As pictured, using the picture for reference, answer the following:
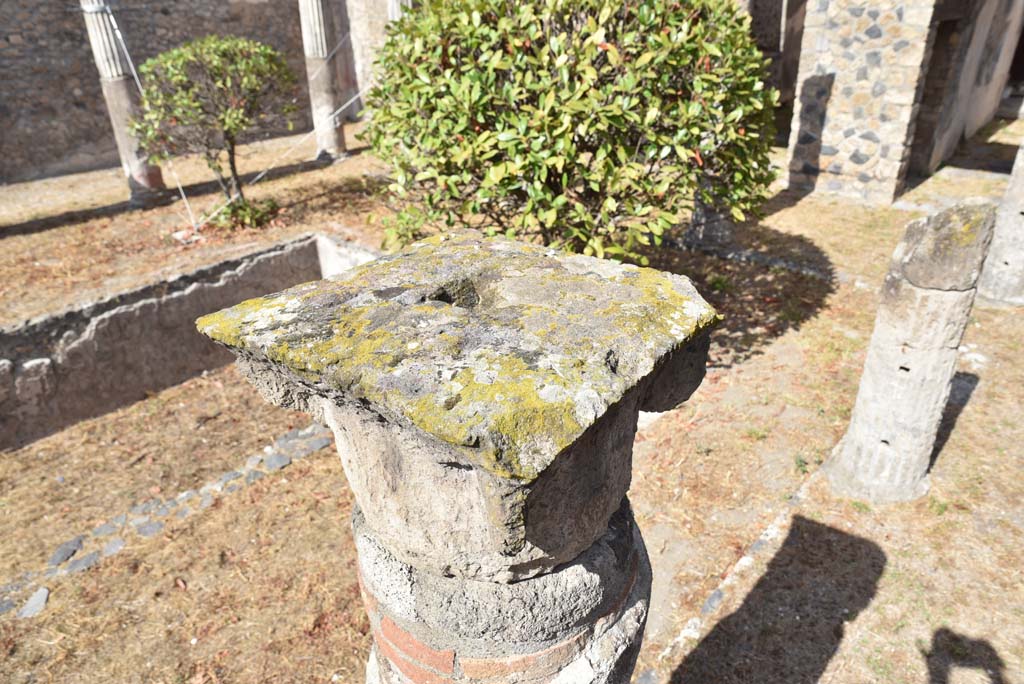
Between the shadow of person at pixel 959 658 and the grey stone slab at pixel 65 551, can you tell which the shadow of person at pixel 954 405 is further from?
the grey stone slab at pixel 65 551

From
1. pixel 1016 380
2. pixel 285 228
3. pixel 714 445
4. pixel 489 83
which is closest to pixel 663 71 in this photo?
pixel 489 83

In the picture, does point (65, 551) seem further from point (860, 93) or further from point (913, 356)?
point (860, 93)

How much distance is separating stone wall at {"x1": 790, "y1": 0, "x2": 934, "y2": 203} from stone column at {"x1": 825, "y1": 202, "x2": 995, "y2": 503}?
6598 millimetres

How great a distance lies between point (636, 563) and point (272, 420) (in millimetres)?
5354

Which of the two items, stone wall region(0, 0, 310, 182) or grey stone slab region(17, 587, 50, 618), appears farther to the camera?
stone wall region(0, 0, 310, 182)

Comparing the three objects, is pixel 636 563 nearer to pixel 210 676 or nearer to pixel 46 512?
pixel 210 676

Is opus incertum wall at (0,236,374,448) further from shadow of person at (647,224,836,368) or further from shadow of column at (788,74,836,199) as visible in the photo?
shadow of column at (788,74,836,199)

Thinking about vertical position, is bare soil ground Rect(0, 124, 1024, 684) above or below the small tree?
below

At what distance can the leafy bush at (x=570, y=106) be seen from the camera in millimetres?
4117

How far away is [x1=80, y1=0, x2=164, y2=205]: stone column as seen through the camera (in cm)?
1016

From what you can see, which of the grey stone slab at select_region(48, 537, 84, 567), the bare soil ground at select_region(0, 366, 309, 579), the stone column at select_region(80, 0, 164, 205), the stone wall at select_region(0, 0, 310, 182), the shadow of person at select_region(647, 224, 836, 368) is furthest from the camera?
the stone wall at select_region(0, 0, 310, 182)

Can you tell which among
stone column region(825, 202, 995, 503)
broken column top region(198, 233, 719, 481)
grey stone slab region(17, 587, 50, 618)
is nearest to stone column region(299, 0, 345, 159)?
grey stone slab region(17, 587, 50, 618)

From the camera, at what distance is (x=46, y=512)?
5.23 meters

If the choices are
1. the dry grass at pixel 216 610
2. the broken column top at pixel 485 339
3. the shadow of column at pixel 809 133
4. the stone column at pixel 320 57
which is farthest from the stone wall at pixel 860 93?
the broken column top at pixel 485 339
